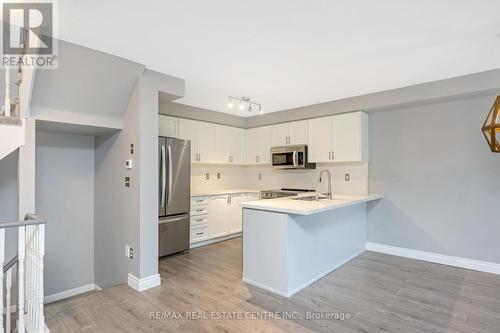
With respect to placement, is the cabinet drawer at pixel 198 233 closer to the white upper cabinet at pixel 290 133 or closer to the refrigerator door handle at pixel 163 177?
the refrigerator door handle at pixel 163 177

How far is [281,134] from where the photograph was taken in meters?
5.33

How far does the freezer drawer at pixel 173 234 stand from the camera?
3951 millimetres

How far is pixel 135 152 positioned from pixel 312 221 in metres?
2.17

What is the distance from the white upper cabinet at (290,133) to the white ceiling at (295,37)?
141 centimetres

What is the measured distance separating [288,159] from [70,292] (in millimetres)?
3888

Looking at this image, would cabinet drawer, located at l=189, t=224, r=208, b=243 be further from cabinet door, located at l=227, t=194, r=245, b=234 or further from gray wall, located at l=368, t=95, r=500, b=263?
gray wall, located at l=368, t=95, r=500, b=263

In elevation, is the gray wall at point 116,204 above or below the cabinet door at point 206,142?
below

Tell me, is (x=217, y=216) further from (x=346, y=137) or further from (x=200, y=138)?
(x=346, y=137)

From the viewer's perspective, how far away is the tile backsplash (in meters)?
4.59

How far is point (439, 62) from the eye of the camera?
2.97 metres

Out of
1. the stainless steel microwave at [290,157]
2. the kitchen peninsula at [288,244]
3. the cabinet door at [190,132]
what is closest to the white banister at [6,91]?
the kitchen peninsula at [288,244]

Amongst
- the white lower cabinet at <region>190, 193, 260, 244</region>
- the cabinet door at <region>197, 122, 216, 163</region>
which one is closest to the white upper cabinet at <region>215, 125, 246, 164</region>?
the cabinet door at <region>197, 122, 216, 163</region>

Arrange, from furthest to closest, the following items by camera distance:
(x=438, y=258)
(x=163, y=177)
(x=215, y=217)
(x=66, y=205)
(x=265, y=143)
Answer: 1. (x=265, y=143)
2. (x=215, y=217)
3. (x=163, y=177)
4. (x=438, y=258)
5. (x=66, y=205)

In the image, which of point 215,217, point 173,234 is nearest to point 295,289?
point 173,234
